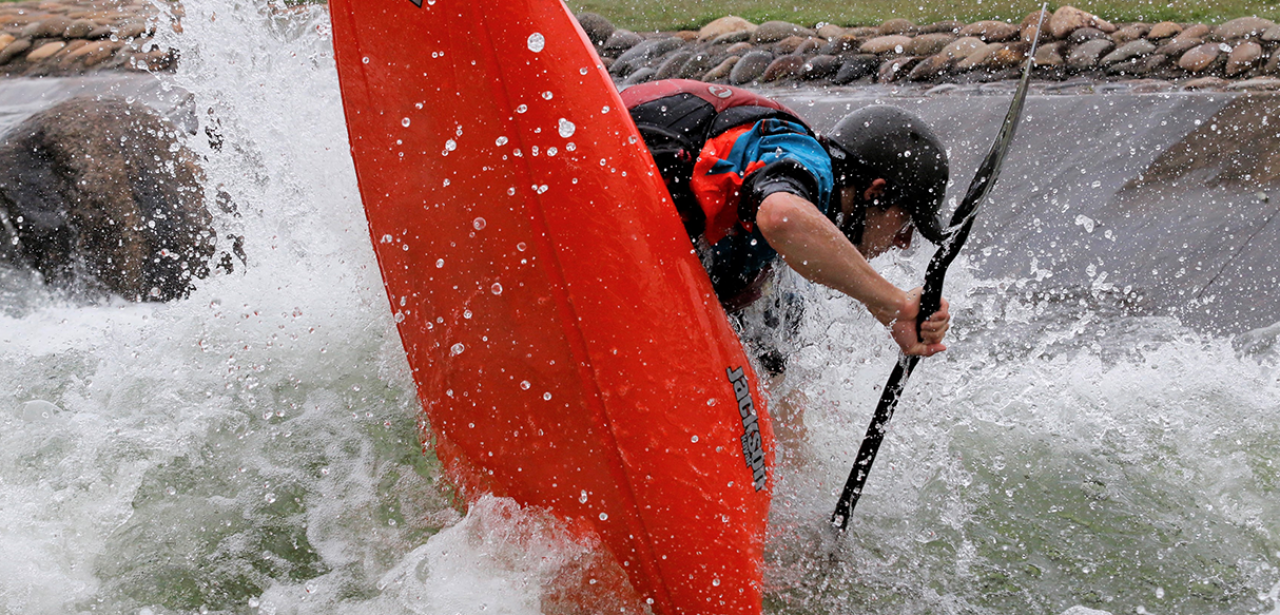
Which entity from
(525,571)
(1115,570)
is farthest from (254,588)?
(1115,570)

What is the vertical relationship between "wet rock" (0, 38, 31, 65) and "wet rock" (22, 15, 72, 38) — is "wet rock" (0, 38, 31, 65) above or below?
below

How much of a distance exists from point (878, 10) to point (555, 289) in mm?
5538

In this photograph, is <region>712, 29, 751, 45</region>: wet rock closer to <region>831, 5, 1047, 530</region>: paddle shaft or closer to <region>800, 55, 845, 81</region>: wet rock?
<region>800, 55, 845, 81</region>: wet rock

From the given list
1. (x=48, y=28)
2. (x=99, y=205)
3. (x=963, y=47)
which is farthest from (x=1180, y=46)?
(x=48, y=28)

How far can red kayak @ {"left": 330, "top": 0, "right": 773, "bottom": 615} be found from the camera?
6.93ft

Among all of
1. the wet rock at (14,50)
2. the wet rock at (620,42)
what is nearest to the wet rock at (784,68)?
the wet rock at (620,42)

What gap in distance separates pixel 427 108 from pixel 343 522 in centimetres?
144

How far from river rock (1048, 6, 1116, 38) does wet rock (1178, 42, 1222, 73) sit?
1.68ft

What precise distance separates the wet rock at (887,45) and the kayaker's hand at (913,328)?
4.25 m

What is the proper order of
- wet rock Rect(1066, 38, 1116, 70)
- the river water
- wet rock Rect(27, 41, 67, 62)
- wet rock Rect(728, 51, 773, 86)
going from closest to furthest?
the river water → wet rock Rect(1066, 38, 1116, 70) → wet rock Rect(728, 51, 773, 86) → wet rock Rect(27, 41, 67, 62)

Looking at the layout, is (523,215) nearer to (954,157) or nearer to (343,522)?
(343,522)

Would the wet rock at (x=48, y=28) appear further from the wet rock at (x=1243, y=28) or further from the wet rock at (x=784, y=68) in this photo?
the wet rock at (x=1243, y=28)

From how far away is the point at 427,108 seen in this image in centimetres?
218

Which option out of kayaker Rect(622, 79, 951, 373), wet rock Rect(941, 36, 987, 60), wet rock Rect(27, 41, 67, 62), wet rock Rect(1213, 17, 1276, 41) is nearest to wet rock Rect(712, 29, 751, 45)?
wet rock Rect(941, 36, 987, 60)
